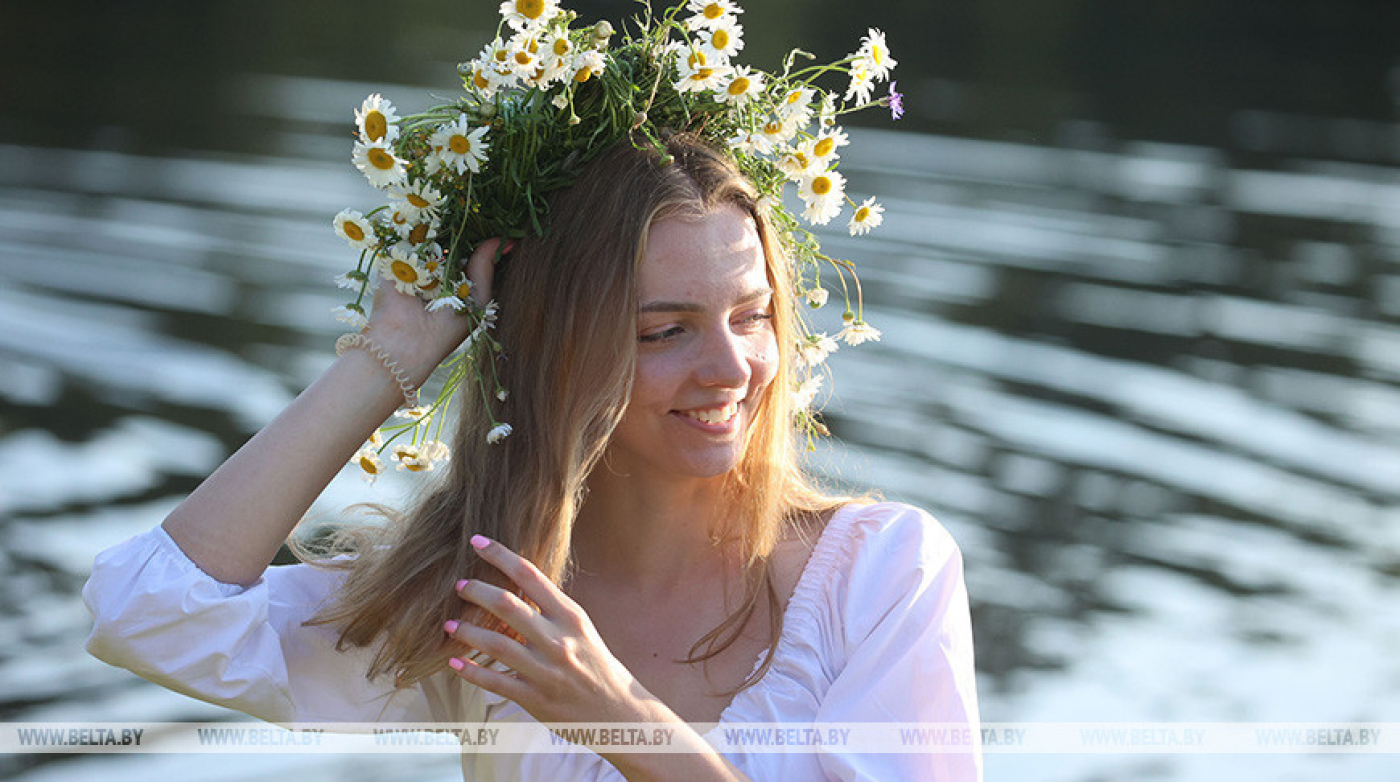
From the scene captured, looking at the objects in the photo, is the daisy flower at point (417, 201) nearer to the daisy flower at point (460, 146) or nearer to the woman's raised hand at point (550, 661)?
the daisy flower at point (460, 146)

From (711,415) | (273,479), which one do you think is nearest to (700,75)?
(711,415)

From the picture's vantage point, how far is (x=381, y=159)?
2373 millimetres

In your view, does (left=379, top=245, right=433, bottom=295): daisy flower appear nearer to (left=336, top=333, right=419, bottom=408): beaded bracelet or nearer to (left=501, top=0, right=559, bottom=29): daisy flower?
(left=336, top=333, right=419, bottom=408): beaded bracelet

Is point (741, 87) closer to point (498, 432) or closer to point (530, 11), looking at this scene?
point (530, 11)

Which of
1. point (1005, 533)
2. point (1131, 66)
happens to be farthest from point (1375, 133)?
point (1005, 533)

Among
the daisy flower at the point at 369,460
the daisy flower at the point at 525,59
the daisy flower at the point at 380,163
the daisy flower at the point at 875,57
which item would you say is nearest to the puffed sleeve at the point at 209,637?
the daisy flower at the point at 369,460

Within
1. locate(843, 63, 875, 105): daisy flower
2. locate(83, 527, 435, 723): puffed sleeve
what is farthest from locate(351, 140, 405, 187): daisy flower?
locate(843, 63, 875, 105): daisy flower

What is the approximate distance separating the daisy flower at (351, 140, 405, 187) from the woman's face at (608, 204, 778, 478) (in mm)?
383

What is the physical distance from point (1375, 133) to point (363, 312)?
8.95 meters

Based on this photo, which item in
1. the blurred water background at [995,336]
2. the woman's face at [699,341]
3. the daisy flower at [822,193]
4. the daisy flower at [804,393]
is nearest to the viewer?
the woman's face at [699,341]

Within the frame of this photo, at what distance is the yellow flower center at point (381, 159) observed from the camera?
2.36m

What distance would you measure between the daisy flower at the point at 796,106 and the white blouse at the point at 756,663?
62 cm

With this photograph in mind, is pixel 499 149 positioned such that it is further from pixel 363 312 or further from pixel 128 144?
pixel 128 144

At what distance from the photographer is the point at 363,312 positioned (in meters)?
2.39
